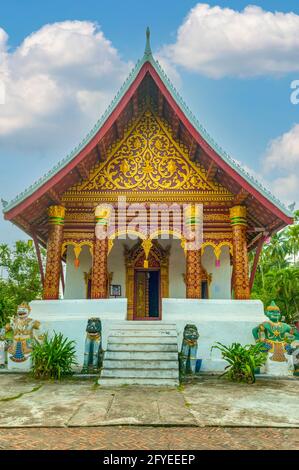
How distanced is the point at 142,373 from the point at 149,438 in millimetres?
3518

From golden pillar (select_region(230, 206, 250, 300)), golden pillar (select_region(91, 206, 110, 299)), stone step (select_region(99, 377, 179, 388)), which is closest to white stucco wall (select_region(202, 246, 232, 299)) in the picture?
golden pillar (select_region(230, 206, 250, 300))

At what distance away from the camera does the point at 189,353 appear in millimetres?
8328

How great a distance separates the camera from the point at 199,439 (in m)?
4.03

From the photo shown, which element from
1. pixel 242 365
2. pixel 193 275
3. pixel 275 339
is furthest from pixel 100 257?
pixel 275 339

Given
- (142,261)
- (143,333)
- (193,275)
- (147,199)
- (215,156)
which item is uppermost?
(215,156)

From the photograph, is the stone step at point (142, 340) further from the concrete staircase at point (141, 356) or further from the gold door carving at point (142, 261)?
the gold door carving at point (142, 261)

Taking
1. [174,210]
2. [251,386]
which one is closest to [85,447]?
[251,386]

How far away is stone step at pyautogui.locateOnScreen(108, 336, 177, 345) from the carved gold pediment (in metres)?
4.20

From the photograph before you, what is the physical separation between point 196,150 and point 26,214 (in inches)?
208

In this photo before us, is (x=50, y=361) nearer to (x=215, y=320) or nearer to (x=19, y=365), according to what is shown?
(x=19, y=365)

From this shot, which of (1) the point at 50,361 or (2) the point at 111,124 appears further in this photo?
(2) the point at 111,124

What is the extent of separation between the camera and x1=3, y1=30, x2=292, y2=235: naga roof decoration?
9836 mm

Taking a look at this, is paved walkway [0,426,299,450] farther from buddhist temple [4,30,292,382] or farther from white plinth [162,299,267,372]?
buddhist temple [4,30,292,382]

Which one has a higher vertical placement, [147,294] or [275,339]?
[147,294]
